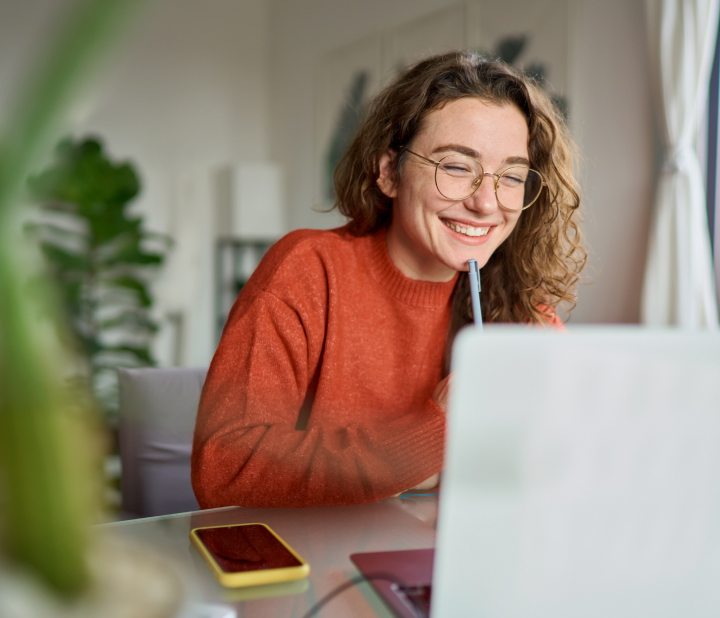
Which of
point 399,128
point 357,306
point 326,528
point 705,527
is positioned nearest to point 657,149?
point 399,128

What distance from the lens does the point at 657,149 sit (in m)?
2.28

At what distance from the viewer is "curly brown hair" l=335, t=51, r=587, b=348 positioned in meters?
1.23

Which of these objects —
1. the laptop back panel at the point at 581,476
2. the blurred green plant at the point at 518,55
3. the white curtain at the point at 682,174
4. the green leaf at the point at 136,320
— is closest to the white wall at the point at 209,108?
the green leaf at the point at 136,320

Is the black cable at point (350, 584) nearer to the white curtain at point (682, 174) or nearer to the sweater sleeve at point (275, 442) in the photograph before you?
the sweater sleeve at point (275, 442)

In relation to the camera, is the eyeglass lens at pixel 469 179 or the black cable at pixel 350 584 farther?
the eyeglass lens at pixel 469 179

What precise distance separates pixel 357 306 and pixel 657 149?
150 cm

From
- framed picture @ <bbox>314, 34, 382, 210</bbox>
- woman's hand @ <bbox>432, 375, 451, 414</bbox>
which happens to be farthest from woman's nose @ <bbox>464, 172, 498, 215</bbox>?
framed picture @ <bbox>314, 34, 382, 210</bbox>

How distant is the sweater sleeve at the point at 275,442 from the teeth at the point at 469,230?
13.1 inches

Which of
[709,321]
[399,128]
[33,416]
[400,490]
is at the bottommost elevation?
[400,490]

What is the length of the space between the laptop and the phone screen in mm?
335

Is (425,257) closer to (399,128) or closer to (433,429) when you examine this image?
(399,128)

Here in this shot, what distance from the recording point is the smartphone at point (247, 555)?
2.13 ft

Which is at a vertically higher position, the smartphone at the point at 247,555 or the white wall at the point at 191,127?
the white wall at the point at 191,127

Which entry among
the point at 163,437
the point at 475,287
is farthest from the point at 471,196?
the point at 163,437
